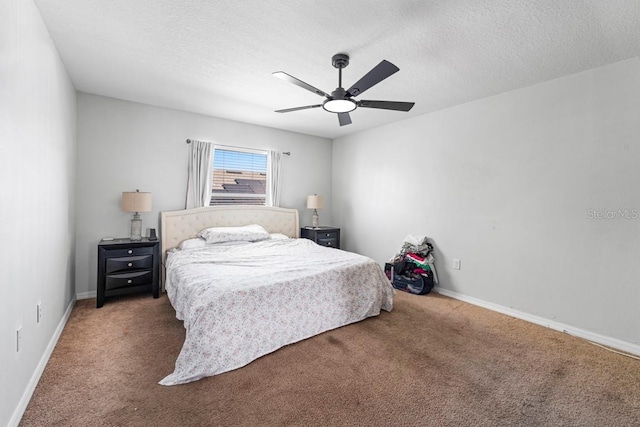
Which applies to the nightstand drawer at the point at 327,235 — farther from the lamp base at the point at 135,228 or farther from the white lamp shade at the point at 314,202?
the lamp base at the point at 135,228

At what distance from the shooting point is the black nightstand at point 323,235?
15.8 feet

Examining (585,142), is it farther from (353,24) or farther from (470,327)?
(353,24)

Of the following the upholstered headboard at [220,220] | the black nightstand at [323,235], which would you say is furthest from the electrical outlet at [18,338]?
the black nightstand at [323,235]

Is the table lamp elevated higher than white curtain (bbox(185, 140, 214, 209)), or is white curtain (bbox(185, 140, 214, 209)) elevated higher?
white curtain (bbox(185, 140, 214, 209))

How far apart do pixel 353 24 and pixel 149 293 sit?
12.3 feet

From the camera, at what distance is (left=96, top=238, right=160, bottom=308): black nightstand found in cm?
315

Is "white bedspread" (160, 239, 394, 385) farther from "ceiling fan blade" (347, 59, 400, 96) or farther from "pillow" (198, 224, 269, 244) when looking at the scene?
"ceiling fan blade" (347, 59, 400, 96)

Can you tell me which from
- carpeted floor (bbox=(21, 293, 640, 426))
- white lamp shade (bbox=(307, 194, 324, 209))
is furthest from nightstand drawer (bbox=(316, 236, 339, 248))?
carpeted floor (bbox=(21, 293, 640, 426))

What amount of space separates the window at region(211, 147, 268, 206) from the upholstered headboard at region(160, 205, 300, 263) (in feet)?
0.73

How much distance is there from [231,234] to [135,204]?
3.88 feet

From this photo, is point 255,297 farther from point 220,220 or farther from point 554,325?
point 554,325

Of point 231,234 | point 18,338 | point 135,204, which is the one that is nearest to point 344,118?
point 231,234

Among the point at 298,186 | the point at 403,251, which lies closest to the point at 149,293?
the point at 298,186

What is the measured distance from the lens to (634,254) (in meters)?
2.42
